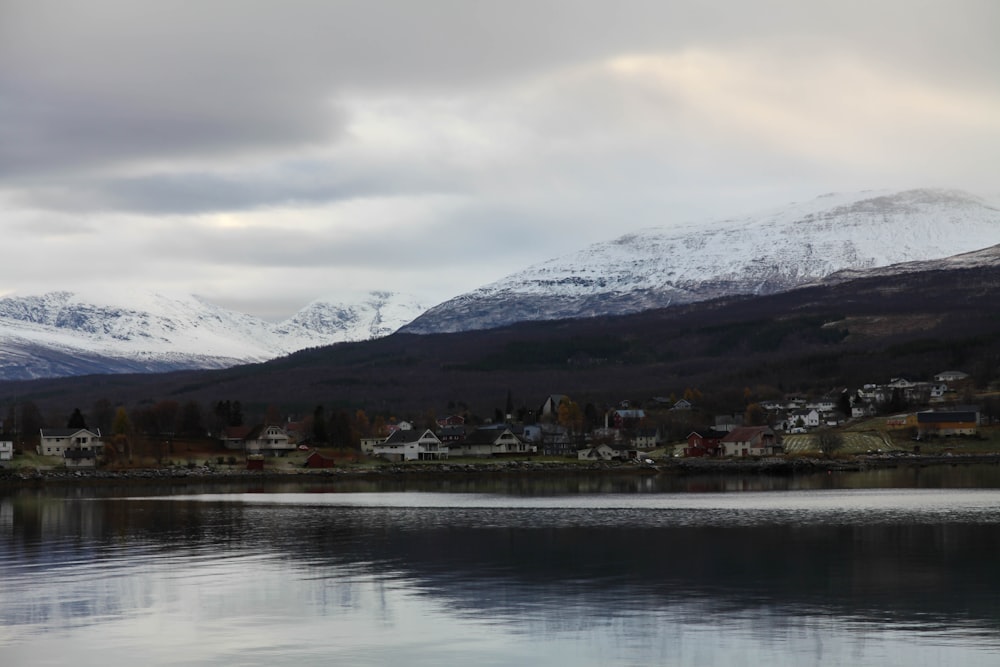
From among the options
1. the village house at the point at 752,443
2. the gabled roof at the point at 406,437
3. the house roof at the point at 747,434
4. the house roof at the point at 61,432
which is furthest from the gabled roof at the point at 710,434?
the house roof at the point at 61,432

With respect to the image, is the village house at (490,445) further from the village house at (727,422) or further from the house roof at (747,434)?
the village house at (727,422)

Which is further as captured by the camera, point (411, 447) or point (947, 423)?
point (947, 423)

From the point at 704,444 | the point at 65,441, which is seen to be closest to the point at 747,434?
the point at 704,444

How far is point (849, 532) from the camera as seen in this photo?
51.1 m

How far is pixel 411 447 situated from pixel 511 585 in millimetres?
95404

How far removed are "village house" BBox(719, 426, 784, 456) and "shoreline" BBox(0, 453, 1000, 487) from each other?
9.77 meters

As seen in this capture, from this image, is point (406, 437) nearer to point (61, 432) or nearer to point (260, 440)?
point (260, 440)

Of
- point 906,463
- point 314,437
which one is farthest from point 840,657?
point 314,437

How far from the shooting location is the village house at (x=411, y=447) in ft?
435

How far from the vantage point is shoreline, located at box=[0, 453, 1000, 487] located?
107 metres

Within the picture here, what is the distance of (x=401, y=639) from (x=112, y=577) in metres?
14.9

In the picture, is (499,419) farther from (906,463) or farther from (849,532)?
(849,532)

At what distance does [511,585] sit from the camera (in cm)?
3825

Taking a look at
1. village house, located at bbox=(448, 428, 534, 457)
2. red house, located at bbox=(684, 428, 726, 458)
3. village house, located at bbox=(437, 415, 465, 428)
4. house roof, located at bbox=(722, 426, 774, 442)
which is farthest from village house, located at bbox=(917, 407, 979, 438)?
village house, located at bbox=(437, 415, 465, 428)
